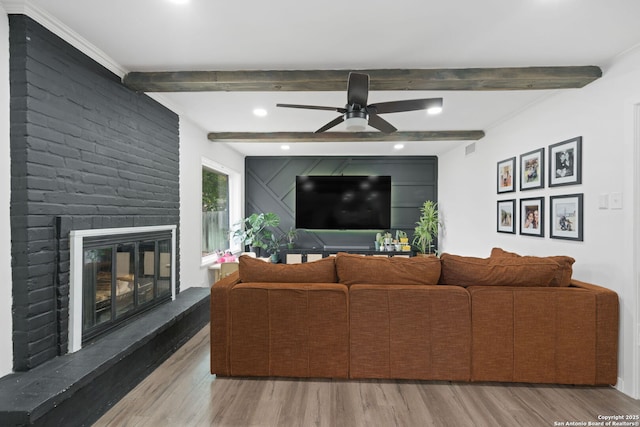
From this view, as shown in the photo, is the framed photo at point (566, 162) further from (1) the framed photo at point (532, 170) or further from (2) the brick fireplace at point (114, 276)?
(2) the brick fireplace at point (114, 276)

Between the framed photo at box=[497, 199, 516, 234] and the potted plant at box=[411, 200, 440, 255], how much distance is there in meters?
2.07

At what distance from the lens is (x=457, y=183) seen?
5.77 meters

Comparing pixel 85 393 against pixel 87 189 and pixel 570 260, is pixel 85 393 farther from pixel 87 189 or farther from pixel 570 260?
pixel 570 260

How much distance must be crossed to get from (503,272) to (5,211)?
3.28 meters

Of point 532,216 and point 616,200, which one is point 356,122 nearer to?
point 616,200

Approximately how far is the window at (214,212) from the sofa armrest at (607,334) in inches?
183

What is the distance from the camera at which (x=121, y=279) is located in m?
2.94

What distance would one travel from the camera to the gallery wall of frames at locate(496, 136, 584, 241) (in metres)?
2.96

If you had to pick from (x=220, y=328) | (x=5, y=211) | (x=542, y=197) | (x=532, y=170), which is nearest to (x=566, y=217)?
(x=542, y=197)

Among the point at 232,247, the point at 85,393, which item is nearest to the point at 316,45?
the point at 85,393

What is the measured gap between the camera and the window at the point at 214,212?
5312 millimetres

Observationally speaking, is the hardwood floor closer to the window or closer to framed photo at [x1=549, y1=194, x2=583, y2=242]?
framed photo at [x1=549, y1=194, x2=583, y2=242]

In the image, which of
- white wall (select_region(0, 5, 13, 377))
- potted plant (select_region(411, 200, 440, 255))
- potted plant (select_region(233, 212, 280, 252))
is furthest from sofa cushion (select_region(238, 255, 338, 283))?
potted plant (select_region(411, 200, 440, 255))

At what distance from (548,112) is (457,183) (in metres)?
2.45
